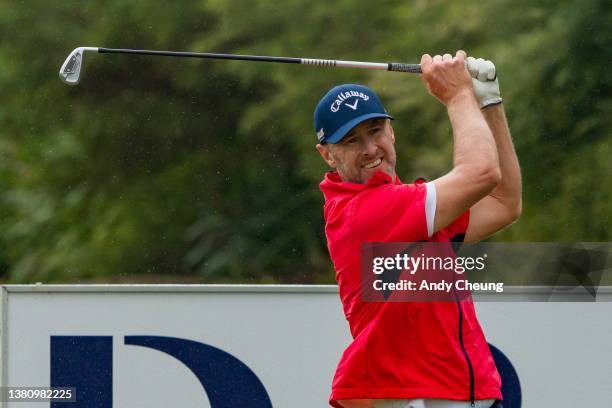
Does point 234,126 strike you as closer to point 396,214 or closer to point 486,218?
point 486,218

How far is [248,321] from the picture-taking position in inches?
153

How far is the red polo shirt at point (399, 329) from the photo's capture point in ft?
7.82

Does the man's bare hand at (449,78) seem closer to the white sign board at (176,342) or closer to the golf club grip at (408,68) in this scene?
the golf club grip at (408,68)

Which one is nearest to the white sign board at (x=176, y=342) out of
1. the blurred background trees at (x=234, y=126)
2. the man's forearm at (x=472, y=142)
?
the man's forearm at (x=472, y=142)

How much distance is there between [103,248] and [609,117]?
382 centimetres

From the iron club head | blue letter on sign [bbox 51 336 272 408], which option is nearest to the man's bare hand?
the iron club head

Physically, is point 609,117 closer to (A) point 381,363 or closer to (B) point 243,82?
(B) point 243,82

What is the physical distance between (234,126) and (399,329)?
5.80m

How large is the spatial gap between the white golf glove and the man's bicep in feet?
0.88

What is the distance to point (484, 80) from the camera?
2.55 m

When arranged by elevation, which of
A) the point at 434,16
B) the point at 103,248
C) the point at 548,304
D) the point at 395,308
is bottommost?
the point at 395,308

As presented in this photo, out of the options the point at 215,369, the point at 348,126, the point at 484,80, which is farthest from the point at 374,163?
the point at 215,369

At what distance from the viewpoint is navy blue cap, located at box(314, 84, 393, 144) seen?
2.50 meters

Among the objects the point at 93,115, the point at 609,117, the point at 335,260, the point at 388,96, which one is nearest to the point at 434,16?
the point at 388,96
